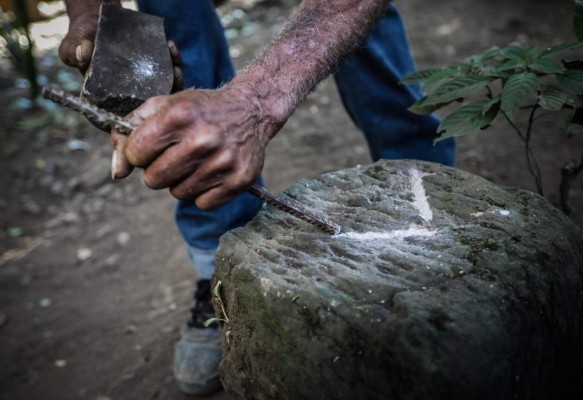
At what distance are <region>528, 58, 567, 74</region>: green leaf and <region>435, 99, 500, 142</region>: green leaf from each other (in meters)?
0.16

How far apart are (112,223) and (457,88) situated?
2.60 m

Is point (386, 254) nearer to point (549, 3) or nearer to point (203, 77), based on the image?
point (203, 77)

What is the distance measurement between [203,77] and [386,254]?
115 centimetres

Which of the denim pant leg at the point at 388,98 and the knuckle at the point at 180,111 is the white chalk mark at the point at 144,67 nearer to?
the knuckle at the point at 180,111

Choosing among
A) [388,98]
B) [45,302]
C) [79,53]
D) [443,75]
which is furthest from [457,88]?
[45,302]

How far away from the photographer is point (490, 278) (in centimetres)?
114

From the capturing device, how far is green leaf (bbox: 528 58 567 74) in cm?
136

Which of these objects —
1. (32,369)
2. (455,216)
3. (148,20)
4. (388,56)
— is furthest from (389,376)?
(32,369)

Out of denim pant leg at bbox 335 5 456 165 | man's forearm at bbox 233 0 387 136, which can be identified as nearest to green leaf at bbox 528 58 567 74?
man's forearm at bbox 233 0 387 136

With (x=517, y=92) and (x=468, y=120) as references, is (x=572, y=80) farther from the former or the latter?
(x=468, y=120)

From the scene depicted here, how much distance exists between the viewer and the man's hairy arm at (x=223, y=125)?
1160mm

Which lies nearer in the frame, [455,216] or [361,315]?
→ [361,315]

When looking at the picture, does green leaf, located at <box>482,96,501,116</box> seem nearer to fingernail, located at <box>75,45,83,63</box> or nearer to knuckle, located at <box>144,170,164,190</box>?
knuckle, located at <box>144,170,164,190</box>

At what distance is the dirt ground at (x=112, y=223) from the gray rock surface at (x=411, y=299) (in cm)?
101
